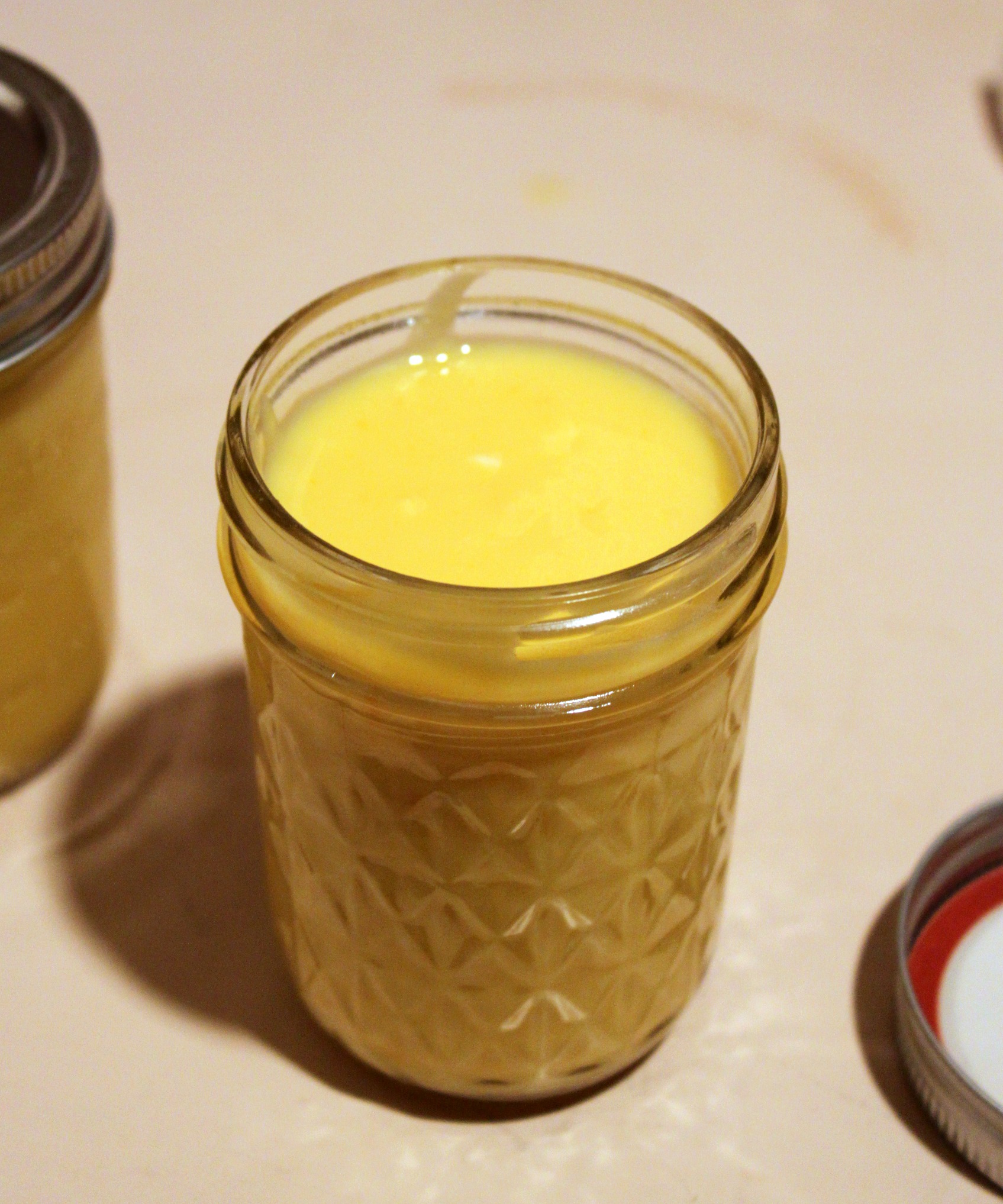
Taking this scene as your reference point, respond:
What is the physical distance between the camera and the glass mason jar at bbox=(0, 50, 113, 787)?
0.69 m

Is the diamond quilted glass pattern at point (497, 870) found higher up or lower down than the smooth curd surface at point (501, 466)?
lower down

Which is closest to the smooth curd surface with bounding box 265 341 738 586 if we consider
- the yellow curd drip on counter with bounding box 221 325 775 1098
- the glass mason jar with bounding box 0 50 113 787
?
the yellow curd drip on counter with bounding box 221 325 775 1098

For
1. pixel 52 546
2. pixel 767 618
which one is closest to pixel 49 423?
pixel 52 546

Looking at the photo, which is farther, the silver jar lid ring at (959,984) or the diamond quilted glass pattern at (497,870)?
the silver jar lid ring at (959,984)

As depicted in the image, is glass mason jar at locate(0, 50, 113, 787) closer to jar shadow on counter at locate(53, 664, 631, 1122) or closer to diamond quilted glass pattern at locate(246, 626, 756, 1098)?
jar shadow on counter at locate(53, 664, 631, 1122)

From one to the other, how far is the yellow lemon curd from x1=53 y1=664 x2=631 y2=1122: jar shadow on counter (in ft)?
0.15

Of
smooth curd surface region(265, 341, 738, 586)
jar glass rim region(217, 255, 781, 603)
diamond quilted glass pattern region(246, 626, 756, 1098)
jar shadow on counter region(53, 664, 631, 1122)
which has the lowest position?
jar shadow on counter region(53, 664, 631, 1122)

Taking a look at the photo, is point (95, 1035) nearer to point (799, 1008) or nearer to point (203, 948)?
point (203, 948)

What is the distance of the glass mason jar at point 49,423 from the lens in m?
0.69

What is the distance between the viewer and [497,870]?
0.59m

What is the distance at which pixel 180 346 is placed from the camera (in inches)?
45.1

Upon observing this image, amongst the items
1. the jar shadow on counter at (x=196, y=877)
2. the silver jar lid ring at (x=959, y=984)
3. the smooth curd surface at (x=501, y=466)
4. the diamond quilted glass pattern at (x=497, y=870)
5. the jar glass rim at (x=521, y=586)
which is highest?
the jar glass rim at (x=521, y=586)

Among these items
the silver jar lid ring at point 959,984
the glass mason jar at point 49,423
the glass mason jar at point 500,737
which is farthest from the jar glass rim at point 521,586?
the silver jar lid ring at point 959,984

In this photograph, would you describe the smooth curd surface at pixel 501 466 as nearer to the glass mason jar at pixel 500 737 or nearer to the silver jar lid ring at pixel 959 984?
the glass mason jar at pixel 500 737
